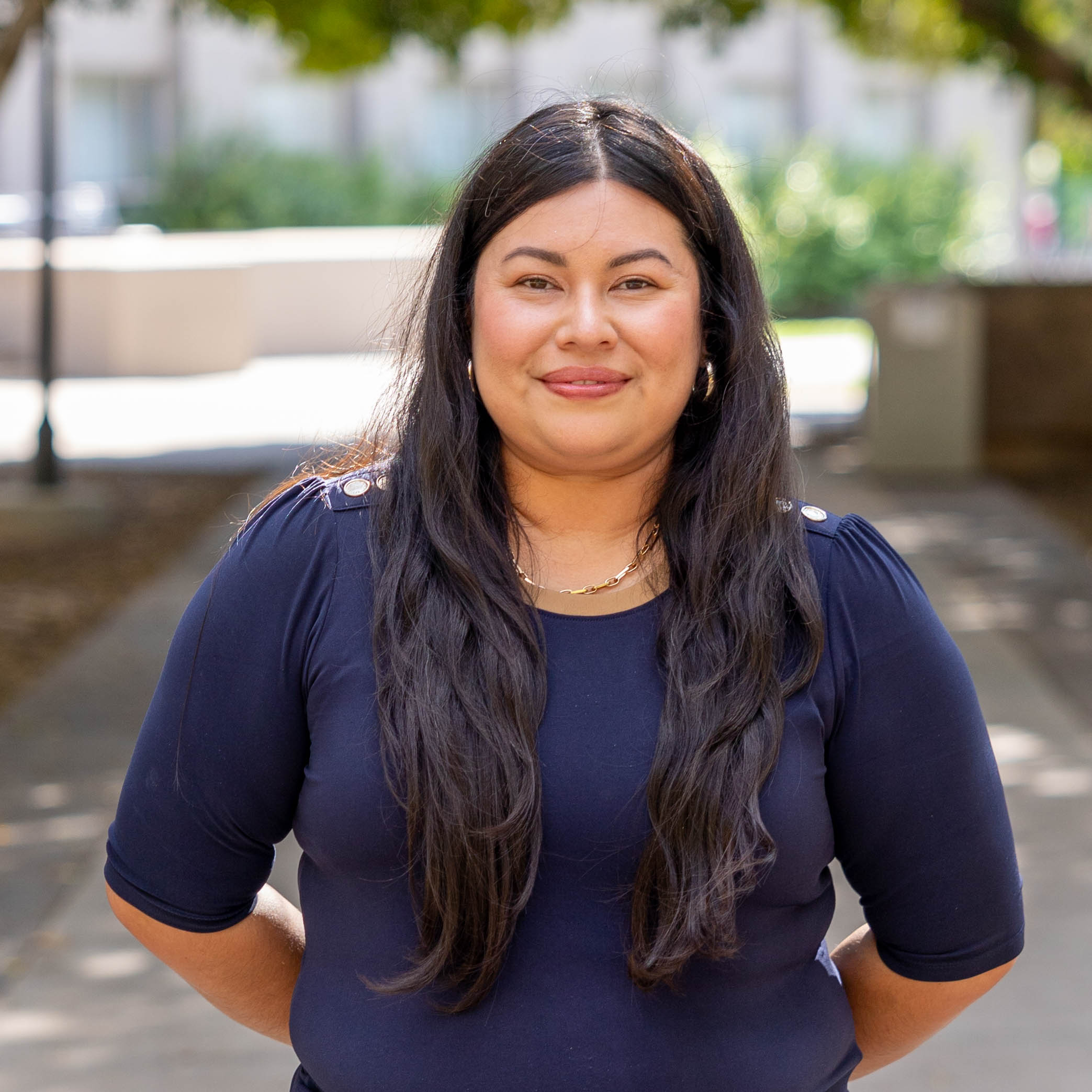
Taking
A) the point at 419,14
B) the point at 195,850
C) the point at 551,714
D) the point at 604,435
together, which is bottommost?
the point at 195,850

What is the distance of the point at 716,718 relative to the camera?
5.75 feet

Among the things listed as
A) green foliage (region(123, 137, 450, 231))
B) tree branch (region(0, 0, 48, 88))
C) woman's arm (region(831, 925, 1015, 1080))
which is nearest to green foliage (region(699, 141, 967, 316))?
green foliage (region(123, 137, 450, 231))

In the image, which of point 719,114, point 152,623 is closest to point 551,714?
point 152,623

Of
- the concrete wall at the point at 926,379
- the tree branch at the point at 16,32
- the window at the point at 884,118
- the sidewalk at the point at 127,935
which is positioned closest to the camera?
the sidewalk at the point at 127,935

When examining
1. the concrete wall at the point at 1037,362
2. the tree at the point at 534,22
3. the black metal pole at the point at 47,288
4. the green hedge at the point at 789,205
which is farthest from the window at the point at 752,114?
the black metal pole at the point at 47,288

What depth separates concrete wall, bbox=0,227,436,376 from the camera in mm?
17766

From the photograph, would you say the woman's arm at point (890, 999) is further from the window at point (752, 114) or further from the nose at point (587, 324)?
the window at point (752, 114)

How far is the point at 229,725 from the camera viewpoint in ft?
5.86

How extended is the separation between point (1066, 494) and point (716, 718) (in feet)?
32.5

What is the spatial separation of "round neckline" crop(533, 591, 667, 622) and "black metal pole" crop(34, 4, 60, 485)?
8316 millimetres

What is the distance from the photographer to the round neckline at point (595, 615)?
1.84m

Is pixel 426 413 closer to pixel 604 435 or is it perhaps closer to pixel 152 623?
pixel 604 435

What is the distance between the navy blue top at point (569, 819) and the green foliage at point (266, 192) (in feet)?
75.4

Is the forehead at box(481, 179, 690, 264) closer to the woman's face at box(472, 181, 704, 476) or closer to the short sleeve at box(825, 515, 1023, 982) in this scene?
the woman's face at box(472, 181, 704, 476)
